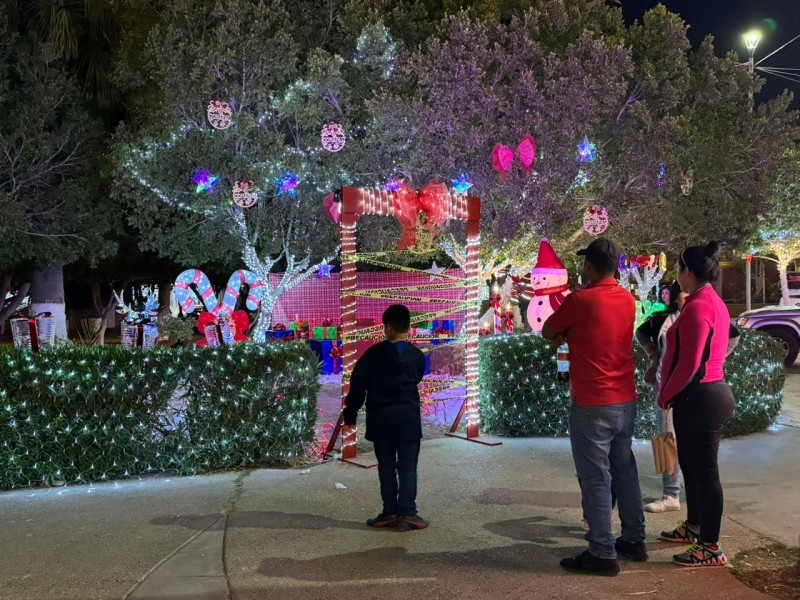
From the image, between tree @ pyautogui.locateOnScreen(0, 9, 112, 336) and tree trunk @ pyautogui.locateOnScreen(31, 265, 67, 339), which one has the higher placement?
tree @ pyautogui.locateOnScreen(0, 9, 112, 336)

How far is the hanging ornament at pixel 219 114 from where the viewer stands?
11.7m

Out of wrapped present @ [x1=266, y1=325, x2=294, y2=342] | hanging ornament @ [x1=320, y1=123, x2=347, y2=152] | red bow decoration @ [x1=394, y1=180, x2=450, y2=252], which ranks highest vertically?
hanging ornament @ [x1=320, y1=123, x2=347, y2=152]

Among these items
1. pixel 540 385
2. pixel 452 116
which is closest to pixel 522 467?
pixel 540 385

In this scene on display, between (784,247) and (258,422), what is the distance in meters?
27.7

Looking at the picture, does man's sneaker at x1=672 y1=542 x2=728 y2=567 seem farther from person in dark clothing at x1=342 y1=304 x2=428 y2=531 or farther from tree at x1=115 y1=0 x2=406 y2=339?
tree at x1=115 y1=0 x2=406 y2=339

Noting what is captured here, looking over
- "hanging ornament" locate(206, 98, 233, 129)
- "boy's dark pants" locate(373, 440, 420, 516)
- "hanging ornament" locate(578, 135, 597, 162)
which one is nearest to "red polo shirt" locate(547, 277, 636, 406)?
"boy's dark pants" locate(373, 440, 420, 516)

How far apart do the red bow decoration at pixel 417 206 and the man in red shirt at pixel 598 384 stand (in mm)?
3312

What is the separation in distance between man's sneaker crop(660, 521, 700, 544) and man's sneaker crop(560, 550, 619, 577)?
2.01 ft

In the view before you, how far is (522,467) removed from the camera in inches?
241

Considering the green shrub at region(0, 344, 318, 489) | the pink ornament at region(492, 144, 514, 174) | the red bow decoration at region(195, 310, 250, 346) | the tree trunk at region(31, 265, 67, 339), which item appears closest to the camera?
the green shrub at region(0, 344, 318, 489)

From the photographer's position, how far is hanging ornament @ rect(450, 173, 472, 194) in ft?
38.4

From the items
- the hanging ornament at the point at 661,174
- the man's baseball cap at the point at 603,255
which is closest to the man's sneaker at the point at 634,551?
the man's baseball cap at the point at 603,255

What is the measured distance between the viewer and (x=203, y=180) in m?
13.1

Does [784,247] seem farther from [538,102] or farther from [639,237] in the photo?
[538,102]
